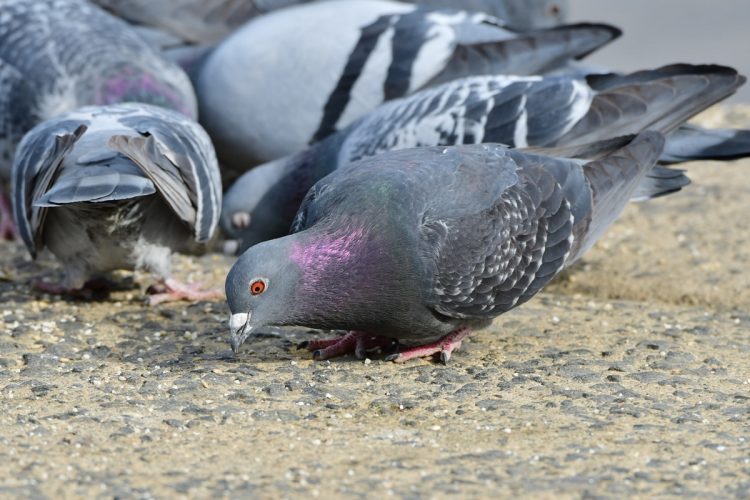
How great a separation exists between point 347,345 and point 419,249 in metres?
0.69

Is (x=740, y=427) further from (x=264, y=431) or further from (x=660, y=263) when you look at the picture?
(x=660, y=263)

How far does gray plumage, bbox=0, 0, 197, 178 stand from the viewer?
658cm

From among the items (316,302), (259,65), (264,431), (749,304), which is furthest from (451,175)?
(259,65)

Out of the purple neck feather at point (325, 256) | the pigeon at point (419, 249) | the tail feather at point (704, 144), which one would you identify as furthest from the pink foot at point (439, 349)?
the tail feather at point (704, 144)

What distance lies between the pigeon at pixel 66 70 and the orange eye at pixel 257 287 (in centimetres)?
283

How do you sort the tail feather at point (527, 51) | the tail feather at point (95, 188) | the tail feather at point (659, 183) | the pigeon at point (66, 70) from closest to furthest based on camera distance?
the tail feather at point (95, 188)
the tail feather at point (659, 183)
the pigeon at point (66, 70)
the tail feather at point (527, 51)

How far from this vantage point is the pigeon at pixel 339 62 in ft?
22.8

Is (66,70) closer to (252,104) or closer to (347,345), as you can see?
(252,104)

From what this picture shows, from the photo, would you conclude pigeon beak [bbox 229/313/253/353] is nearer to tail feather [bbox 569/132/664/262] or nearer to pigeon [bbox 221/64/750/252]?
tail feather [bbox 569/132/664/262]

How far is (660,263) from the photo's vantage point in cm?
662

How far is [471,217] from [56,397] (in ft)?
5.54

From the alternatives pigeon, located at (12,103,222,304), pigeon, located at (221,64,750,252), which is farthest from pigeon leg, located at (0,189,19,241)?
pigeon, located at (221,64,750,252)

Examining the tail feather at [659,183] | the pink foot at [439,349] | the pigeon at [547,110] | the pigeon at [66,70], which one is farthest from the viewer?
the pigeon at [66,70]

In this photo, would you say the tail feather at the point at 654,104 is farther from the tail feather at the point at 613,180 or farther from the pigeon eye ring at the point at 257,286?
the pigeon eye ring at the point at 257,286
